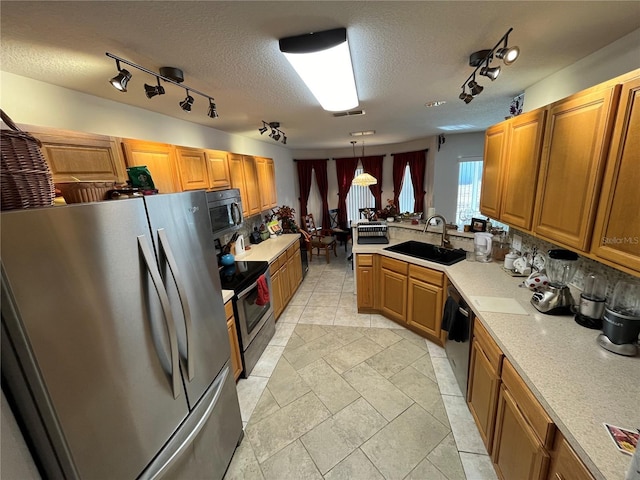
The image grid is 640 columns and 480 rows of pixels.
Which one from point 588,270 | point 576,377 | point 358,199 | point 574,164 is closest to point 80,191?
point 576,377

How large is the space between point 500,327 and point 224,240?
3041 millimetres

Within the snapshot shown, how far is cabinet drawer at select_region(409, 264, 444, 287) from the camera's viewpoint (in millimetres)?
2428

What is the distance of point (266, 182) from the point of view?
12.7 ft

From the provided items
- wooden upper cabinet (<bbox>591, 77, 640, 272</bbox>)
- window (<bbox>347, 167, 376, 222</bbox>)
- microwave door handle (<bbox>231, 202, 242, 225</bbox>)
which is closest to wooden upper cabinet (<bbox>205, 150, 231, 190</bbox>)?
microwave door handle (<bbox>231, 202, 242, 225</bbox>)

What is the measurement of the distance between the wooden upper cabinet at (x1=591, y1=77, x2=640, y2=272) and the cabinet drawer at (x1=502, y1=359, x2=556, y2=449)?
2.27 ft

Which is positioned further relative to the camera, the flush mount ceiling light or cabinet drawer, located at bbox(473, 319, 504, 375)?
cabinet drawer, located at bbox(473, 319, 504, 375)

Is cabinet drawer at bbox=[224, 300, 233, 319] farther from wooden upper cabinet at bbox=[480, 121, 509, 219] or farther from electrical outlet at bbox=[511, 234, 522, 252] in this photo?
electrical outlet at bbox=[511, 234, 522, 252]

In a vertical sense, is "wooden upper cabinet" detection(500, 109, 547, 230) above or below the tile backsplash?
above

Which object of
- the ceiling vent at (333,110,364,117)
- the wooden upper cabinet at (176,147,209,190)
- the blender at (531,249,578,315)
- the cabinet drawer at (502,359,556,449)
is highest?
the ceiling vent at (333,110,364,117)

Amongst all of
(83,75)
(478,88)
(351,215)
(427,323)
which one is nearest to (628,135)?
(478,88)

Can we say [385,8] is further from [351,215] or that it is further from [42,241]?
[351,215]

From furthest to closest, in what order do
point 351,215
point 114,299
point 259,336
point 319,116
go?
point 351,215
point 319,116
point 259,336
point 114,299

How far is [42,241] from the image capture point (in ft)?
2.34

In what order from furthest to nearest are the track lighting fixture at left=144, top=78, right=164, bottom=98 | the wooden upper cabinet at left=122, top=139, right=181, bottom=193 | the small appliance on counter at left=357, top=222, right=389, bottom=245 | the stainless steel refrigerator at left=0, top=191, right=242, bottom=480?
the small appliance on counter at left=357, top=222, right=389, bottom=245 → the wooden upper cabinet at left=122, top=139, right=181, bottom=193 → the track lighting fixture at left=144, top=78, right=164, bottom=98 → the stainless steel refrigerator at left=0, top=191, right=242, bottom=480
